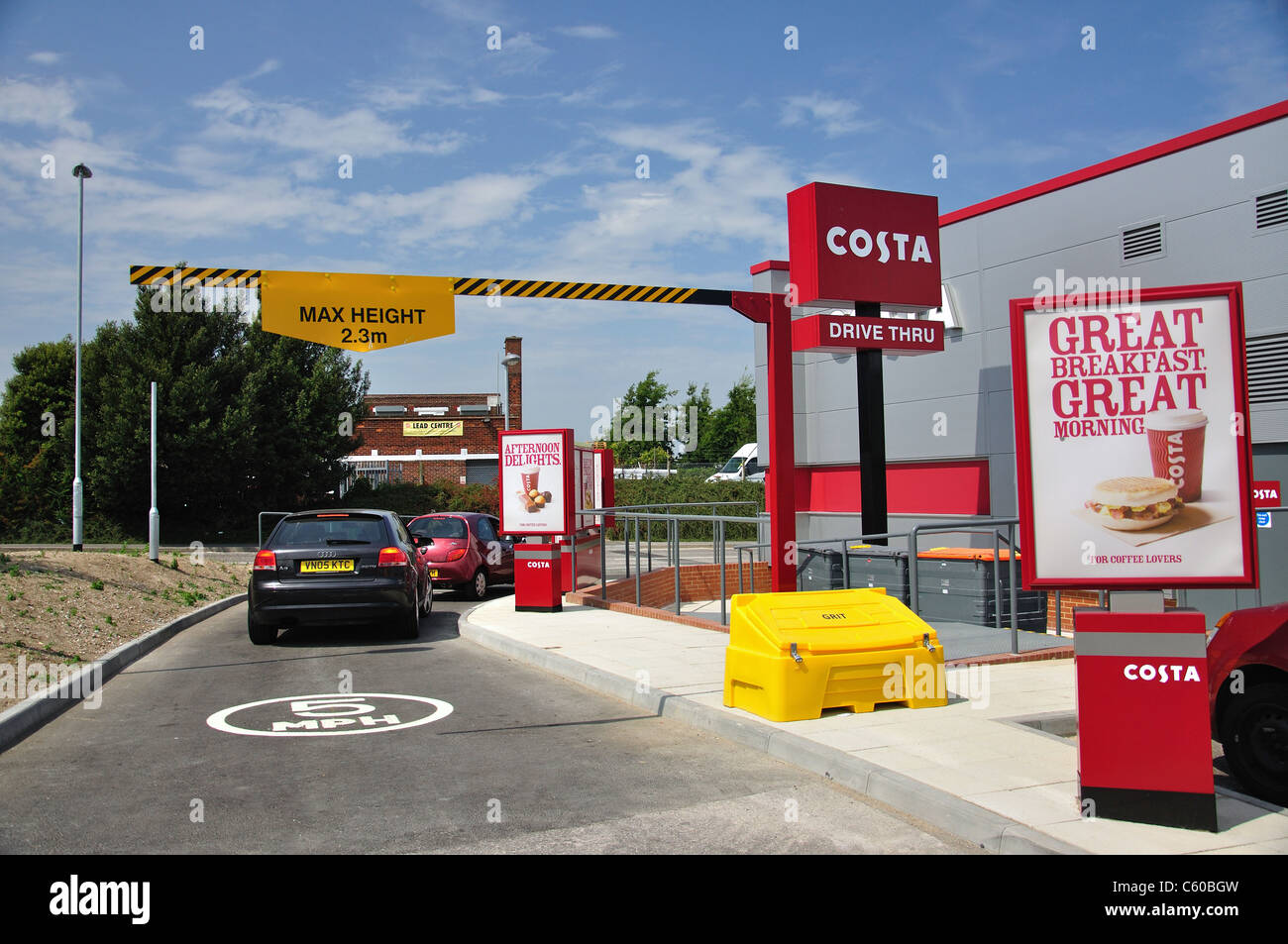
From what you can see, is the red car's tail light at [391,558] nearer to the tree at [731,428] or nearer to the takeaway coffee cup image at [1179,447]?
the takeaway coffee cup image at [1179,447]

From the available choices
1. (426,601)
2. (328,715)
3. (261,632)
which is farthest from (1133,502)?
(426,601)

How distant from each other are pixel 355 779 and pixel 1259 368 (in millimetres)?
11663

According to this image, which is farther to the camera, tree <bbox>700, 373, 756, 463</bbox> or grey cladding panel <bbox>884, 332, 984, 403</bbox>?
tree <bbox>700, 373, 756, 463</bbox>

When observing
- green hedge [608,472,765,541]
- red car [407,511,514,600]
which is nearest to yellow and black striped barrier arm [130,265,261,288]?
red car [407,511,514,600]

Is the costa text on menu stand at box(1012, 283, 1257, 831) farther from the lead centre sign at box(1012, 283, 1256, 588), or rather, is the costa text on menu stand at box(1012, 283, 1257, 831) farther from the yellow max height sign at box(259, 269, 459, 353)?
the yellow max height sign at box(259, 269, 459, 353)

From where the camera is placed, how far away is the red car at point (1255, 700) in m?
5.35

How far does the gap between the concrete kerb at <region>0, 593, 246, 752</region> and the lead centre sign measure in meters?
6.69

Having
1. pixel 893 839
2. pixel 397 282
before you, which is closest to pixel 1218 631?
pixel 893 839

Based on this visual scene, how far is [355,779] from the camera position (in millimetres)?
6023

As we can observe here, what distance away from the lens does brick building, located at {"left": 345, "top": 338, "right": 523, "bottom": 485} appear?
48531 millimetres

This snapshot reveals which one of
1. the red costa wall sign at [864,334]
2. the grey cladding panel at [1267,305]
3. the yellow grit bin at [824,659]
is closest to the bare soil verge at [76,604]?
the yellow grit bin at [824,659]

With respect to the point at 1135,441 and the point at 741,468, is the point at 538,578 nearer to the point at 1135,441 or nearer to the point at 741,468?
the point at 1135,441

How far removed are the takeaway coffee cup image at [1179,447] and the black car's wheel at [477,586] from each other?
14.0 m

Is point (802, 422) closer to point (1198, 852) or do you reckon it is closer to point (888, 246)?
point (888, 246)
